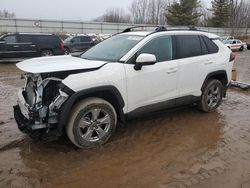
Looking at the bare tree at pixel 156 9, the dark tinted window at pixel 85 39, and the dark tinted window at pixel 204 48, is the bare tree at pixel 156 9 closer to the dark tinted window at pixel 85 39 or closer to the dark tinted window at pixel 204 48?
the dark tinted window at pixel 85 39

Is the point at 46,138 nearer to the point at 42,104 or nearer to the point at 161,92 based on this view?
the point at 42,104

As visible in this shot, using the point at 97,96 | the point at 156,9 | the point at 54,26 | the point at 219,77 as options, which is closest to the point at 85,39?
the point at 54,26

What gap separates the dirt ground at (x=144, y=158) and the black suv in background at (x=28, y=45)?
470 inches

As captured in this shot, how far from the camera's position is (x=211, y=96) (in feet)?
20.6

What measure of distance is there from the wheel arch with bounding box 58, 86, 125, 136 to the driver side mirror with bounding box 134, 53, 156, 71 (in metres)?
0.54

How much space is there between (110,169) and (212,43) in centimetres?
368

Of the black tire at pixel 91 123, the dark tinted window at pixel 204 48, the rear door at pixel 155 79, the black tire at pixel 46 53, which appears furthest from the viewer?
the black tire at pixel 46 53

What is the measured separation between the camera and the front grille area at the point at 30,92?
4.26 meters

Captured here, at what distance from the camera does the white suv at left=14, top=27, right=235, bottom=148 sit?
13.5 feet

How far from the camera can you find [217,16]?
2210 inches

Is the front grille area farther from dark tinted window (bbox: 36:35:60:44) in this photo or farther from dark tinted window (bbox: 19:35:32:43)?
dark tinted window (bbox: 36:35:60:44)

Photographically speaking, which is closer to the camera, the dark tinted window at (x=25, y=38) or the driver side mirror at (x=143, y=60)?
the driver side mirror at (x=143, y=60)

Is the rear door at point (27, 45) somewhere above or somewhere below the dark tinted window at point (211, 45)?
below

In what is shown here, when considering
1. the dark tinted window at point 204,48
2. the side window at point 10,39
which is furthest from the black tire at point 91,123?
the side window at point 10,39
